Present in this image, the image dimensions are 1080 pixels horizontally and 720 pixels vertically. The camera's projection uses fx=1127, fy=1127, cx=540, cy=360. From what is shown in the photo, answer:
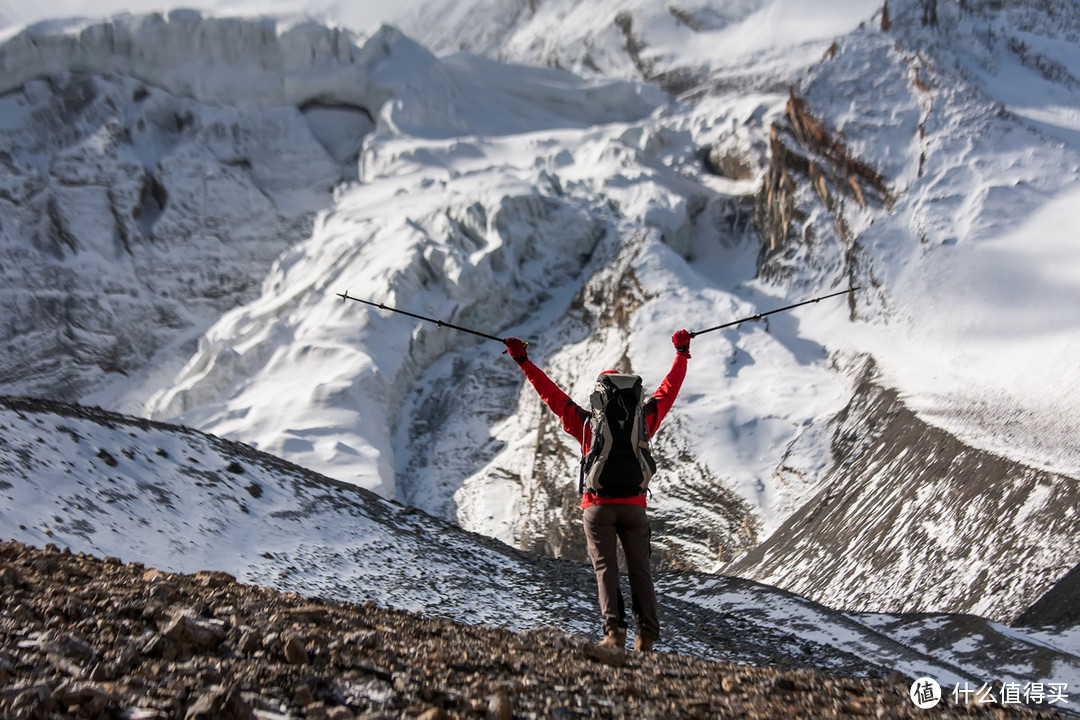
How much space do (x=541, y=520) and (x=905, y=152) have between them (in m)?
19.2

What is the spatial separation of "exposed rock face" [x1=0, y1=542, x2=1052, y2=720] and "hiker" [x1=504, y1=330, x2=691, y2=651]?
67 cm

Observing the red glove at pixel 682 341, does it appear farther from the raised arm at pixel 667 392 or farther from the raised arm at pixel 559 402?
the raised arm at pixel 559 402

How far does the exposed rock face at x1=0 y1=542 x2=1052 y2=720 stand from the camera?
216 inches

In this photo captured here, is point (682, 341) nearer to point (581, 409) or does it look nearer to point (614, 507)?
point (581, 409)

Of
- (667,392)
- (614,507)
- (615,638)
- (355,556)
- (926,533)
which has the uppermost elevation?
(667,392)

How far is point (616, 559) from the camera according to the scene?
9031 mm

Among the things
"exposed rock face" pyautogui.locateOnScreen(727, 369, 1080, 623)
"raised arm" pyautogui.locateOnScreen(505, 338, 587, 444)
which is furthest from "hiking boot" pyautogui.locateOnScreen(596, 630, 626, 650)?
"exposed rock face" pyautogui.locateOnScreen(727, 369, 1080, 623)

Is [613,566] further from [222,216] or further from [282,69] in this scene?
[282,69]

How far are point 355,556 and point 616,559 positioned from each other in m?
6.30

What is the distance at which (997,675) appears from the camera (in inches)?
506

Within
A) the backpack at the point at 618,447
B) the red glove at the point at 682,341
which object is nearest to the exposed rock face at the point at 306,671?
the backpack at the point at 618,447

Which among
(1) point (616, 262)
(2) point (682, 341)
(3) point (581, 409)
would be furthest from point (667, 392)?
(1) point (616, 262)

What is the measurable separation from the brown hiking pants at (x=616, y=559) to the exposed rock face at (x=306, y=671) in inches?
25.6

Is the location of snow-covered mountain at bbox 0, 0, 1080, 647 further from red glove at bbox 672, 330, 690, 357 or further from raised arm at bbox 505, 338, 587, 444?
raised arm at bbox 505, 338, 587, 444
